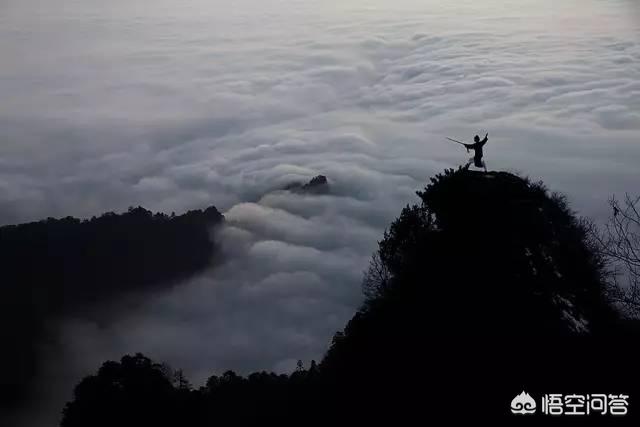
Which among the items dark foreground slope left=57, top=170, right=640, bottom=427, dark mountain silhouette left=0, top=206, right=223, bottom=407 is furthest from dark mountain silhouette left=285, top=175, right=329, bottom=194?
dark foreground slope left=57, top=170, right=640, bottom=427

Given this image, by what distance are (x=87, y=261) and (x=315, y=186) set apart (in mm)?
49722

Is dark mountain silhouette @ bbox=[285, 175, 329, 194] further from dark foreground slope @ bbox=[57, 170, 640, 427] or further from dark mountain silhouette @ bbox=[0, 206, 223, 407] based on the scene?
dark foreground slope @ bbox=[57, 170, 640, 427]

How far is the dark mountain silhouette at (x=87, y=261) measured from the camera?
6356 cm

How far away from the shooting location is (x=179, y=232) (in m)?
77.0

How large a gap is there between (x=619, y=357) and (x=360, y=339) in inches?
286

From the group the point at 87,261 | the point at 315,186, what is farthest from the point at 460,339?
the point at 315,186

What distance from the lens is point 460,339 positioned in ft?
43.1

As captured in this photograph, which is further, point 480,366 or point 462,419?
point 480,366

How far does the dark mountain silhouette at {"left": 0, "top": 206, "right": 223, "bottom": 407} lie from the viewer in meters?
63.6

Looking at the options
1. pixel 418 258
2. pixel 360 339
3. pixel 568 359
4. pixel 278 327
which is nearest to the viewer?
pixel 568 359

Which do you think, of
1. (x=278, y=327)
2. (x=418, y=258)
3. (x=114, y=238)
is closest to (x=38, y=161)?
(x=114, y=238)

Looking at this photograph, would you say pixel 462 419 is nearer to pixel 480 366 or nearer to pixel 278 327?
pixel 480 366

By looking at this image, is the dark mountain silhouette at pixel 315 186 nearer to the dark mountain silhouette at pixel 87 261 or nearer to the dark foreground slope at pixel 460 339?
the dark mountain silhouette at pixel 87 261

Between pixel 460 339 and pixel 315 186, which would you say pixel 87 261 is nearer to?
pixel 315 186
